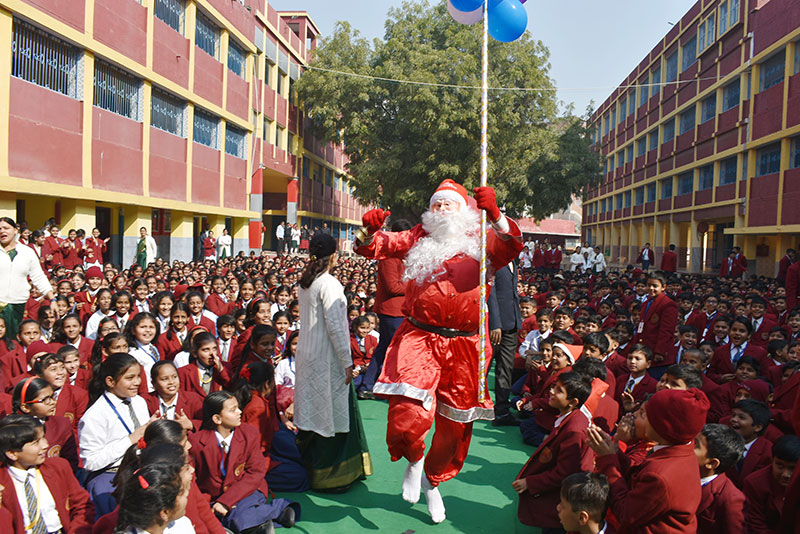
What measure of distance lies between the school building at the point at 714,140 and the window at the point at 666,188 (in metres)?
0.12

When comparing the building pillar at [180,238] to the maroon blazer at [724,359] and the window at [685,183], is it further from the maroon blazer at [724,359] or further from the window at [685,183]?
the window at [685,183]

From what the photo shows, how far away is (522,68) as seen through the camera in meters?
20.6

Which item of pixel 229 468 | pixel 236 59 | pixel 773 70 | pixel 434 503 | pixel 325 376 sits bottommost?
pixel 434 503

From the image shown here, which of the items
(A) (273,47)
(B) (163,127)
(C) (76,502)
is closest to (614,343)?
(C) (76,502)

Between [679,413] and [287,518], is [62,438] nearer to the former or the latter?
[287,518]

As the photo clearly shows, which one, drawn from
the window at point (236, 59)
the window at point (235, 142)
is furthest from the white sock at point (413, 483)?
the window at point (236, 59)

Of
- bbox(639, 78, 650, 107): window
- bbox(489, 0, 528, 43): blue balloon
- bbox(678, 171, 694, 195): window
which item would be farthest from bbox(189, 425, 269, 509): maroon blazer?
bbox(639, 78, 650, 107): window

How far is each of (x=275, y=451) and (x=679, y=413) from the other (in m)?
Result: 2.62

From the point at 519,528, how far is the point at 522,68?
754 inches

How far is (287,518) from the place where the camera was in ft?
11.3

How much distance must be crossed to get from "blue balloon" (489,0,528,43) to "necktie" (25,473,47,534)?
12.5 feet

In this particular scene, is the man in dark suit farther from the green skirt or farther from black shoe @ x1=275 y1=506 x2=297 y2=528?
black shoe @ x1=275 y1=506 x2=297 y2=528

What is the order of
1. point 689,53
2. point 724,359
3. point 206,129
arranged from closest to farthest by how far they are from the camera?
point 724,359 → point 206,129 → point 689,53

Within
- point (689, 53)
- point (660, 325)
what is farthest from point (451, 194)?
point (689, 53)
